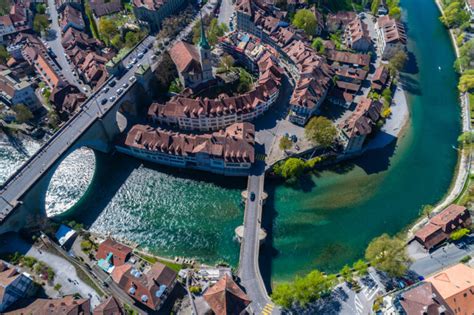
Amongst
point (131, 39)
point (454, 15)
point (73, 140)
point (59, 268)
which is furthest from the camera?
point (454, 15)

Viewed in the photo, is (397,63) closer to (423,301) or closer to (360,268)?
(360,268)

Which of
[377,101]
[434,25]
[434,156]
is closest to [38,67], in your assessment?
[377,101]

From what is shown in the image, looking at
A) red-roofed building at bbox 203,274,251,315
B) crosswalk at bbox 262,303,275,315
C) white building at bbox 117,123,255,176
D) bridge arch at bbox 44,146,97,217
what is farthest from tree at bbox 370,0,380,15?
red-roofed building at bbox 203,274,251,315

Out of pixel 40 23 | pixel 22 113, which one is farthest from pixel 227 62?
pixel 40 23

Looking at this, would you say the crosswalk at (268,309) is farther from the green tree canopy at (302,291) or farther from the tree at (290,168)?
the tree at (290,168)

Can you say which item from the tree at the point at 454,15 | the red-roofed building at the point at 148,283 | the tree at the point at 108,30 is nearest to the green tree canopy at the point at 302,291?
the red-roofed building at the point at 148,283

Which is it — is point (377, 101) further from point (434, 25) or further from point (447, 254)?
point (434, 25)
